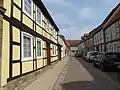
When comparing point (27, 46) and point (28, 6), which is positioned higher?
point (28, 6)

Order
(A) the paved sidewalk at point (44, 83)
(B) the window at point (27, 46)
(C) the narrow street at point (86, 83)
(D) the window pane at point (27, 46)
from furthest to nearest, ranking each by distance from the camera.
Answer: (D) the window pane at point (27, 46) < (B) the window at point (27, 46) < (A) the paved sidewalk at point (44, 83) < (C) the narrow street at point (86, 83)

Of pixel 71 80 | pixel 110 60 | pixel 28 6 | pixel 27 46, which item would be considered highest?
pixel 28 6

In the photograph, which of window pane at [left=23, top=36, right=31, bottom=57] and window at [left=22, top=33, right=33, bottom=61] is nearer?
window at [left=22, top=33, right=33, bottom=61]

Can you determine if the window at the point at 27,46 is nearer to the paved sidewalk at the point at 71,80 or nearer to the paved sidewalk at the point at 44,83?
the paved sidewalk at the point at 44,83

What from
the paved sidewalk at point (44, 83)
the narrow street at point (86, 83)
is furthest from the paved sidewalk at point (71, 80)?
the paved sidewalk at point (44, 83)

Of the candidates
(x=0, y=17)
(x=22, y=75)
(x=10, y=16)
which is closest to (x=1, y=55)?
(x=0, y=17)

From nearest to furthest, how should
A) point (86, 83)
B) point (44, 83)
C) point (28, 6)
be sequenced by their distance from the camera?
point (86, 83) → point (44, 83) → point (28, 6)

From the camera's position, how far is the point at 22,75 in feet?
33.1

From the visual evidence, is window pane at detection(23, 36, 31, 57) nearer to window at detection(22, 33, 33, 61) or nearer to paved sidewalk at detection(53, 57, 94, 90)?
window at detection(22, 33, 33, 61)

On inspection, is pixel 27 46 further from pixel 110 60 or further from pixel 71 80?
pixel 110 60

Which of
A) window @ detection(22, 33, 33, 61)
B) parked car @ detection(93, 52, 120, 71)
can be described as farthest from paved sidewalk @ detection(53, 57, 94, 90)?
parked car @ detection(93, 52, 120, 71)

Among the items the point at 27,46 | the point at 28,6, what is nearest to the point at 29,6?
the point at 28,6

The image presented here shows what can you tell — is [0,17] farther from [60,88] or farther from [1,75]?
[60,88]

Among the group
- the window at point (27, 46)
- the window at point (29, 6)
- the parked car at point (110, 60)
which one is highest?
the window at point (29, 6)
